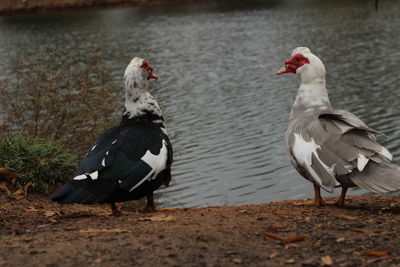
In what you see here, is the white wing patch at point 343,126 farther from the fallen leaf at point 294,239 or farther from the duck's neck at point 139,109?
the duck's neck at point 139,109

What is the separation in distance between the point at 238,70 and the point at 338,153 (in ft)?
62.1

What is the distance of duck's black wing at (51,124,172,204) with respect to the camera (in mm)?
5906

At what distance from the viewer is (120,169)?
6090 mm

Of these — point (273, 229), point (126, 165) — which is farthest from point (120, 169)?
point (273, 229)

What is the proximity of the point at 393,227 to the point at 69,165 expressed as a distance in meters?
5.33

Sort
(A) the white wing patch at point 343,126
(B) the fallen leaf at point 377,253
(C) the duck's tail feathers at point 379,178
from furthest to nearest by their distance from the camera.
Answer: (A) the white wing patch at point 343,126, (C) the duck's tail feathers at point 379,178, (B) the fallen leaf at point 377,253

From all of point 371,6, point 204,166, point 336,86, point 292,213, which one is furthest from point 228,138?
point 371,6

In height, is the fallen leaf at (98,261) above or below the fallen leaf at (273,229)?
above

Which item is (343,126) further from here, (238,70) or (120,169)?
(238,70)

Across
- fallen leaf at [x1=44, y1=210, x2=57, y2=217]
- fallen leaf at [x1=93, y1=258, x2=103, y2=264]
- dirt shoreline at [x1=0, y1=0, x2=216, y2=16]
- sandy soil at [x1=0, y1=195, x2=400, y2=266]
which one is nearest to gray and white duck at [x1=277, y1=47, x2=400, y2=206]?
sandy soil at [x1=0, y1=195, x2=400, y2=266]

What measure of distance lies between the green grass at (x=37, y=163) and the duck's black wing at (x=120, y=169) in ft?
6.77

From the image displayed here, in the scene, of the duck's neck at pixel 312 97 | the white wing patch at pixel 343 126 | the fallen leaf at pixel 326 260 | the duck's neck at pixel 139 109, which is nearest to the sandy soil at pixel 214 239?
the fallen leaf at pixel 326 260

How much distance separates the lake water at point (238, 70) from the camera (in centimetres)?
1236

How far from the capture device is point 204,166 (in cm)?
1296
